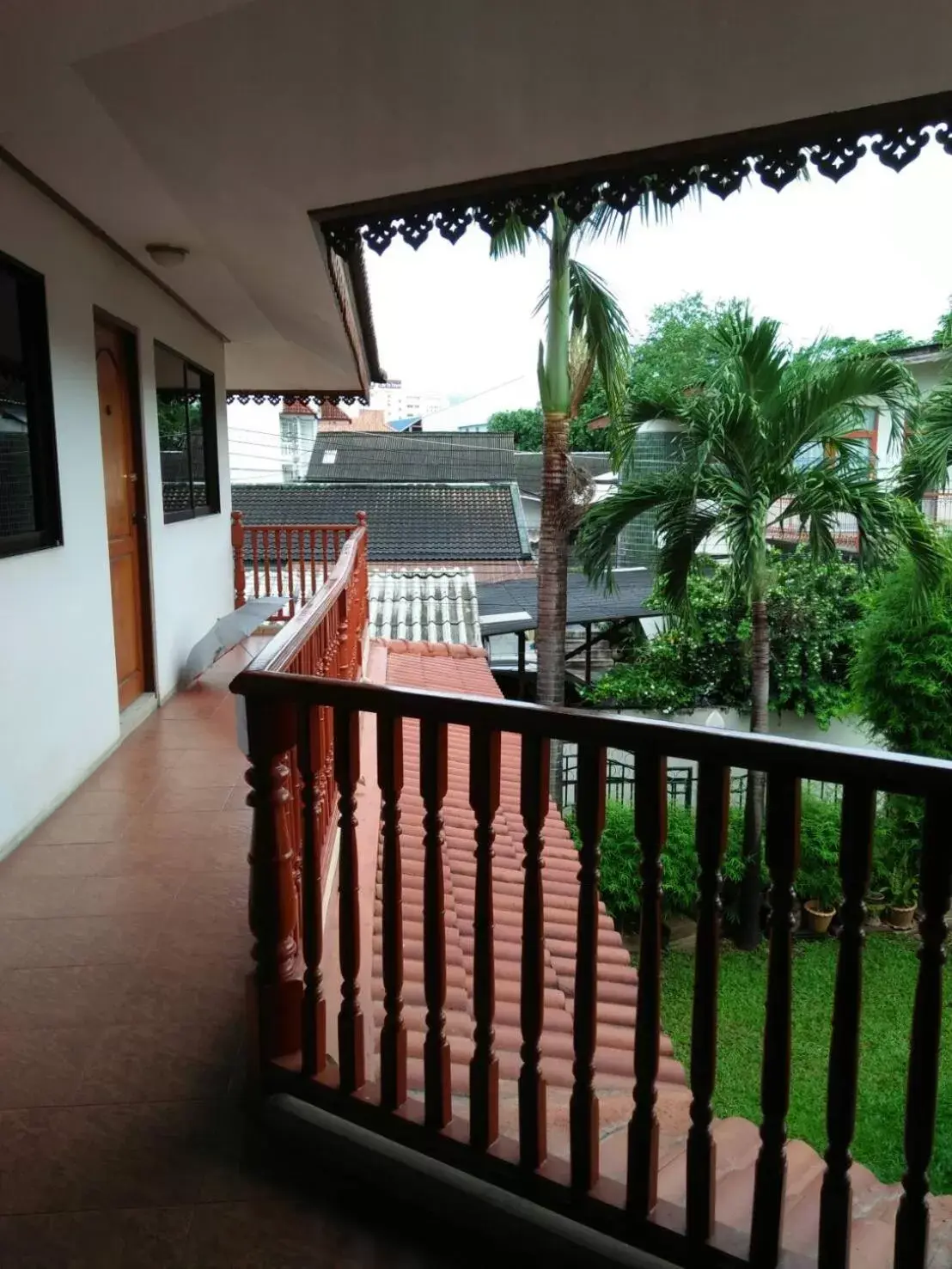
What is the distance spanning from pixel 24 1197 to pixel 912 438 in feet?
28.9

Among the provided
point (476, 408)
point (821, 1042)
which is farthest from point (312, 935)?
point (476, 408)

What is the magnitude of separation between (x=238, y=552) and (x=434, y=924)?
7082mm

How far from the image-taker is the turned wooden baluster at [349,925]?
1.66m

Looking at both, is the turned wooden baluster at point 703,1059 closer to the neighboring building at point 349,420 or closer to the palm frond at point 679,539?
the palm frond at point 679,539

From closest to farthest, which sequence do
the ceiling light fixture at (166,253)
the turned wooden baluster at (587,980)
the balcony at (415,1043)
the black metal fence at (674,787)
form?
the balcony at (415,1043) → the turned wooden baluster at (587,980) → the ceiling light fixture at (166,253) → the black metal fence at (674,787)

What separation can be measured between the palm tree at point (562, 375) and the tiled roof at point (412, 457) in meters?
12.6

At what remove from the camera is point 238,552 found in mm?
8258

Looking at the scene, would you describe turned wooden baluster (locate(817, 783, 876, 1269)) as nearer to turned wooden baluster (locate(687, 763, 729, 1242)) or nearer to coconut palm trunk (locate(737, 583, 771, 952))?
turned wooden baluster (locate(687, 763, 729, 1242))

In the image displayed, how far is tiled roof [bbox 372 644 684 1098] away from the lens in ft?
7.97

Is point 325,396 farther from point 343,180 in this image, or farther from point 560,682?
point 343,180

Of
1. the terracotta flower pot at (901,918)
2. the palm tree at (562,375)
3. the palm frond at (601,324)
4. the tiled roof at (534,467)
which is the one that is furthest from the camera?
the tiled roof at (534,467)

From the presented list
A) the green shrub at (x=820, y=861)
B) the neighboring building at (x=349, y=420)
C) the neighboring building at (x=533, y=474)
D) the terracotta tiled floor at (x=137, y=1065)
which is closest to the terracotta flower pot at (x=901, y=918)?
the green shrub at (x=820, y=861)

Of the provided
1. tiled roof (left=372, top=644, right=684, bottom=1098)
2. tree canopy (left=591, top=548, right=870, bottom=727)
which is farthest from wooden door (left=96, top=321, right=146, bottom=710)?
tree canopy (left=591, top=548, right=870, bottom=727)

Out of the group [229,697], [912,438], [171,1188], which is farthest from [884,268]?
[171,1188]
